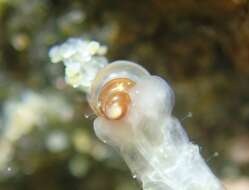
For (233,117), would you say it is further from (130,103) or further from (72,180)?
(130,103)

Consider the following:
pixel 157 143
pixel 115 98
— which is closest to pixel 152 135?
pixel 157 143

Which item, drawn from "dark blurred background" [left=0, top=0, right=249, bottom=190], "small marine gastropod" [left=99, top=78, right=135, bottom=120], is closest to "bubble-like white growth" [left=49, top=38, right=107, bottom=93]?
"dark blurred background" [left=0, top=0, right=249, bottom=190]

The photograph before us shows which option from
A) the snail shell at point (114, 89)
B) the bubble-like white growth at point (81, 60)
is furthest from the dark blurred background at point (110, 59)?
the snail shell at point (114, 89)

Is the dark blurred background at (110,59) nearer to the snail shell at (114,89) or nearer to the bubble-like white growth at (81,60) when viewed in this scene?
the bubble-like white growth at (81,60)

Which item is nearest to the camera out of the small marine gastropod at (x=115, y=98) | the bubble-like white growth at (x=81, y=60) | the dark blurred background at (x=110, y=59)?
the small marine gastropod at (x=115, y=98)

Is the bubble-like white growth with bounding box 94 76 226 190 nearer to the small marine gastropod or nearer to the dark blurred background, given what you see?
the small marine gastropod

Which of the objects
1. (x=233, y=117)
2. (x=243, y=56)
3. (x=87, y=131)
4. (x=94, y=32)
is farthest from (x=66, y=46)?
(x=233, y=117)
